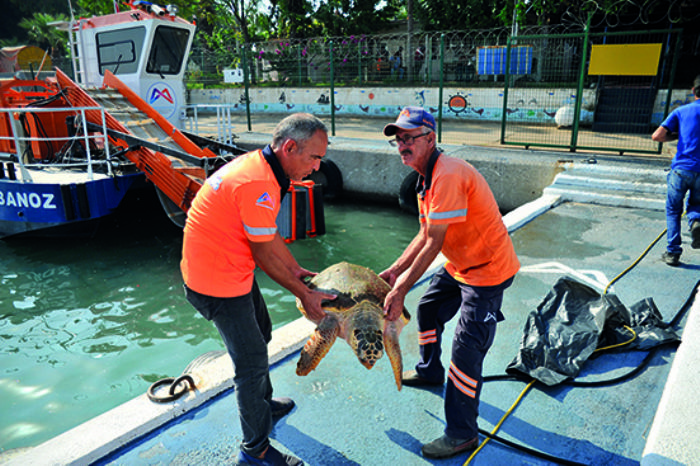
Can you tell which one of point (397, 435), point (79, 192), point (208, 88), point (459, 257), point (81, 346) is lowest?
point (81, 346)

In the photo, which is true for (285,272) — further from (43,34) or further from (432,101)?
(43,34)

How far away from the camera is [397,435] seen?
8.50 feet

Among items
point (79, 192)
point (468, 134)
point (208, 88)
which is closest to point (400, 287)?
point (79, 192)

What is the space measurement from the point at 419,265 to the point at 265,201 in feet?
2.78

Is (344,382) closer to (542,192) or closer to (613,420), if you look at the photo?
(613,420)

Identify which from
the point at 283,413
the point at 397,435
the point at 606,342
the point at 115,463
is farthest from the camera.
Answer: the point at 606,342

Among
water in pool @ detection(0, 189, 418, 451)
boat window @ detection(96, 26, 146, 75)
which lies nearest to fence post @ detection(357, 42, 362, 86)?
boat window @ detection(96, 26, 146, 75)

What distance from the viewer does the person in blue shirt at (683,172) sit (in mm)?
4586

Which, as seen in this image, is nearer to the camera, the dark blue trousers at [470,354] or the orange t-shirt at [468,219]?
the orange t-shirt at [468,219]

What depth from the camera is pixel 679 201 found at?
4754 millimetres

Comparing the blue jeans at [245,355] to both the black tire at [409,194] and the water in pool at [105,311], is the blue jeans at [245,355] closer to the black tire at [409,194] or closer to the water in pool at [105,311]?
the water in pool at [105,311]

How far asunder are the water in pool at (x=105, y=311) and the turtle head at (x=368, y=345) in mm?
2535

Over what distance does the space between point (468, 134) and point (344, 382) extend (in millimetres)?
10503

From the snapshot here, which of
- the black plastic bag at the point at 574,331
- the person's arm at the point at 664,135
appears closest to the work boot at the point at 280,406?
the black plastic bag at the point at 574,331
